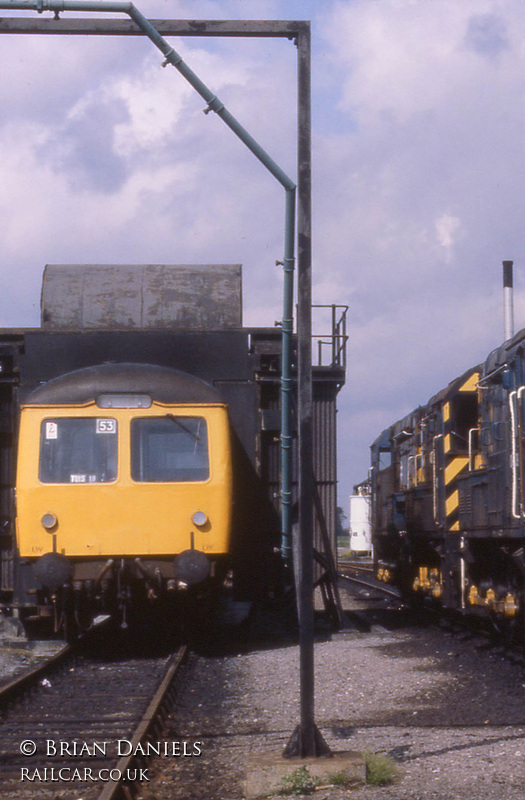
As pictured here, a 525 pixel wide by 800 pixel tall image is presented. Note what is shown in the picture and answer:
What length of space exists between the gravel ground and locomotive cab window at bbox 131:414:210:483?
2233 mm

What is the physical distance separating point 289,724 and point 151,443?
15.1 feet

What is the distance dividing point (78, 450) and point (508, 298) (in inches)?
700

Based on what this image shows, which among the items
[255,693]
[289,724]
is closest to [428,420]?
[255,693]

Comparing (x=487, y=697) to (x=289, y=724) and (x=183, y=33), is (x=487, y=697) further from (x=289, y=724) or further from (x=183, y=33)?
(x=183, y=33)

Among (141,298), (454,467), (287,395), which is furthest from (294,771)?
(141,298)

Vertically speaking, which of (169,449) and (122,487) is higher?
(169,449)

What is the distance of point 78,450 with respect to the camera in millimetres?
12188

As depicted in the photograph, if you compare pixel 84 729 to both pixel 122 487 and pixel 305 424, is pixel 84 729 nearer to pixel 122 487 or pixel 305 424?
pixel 305 424

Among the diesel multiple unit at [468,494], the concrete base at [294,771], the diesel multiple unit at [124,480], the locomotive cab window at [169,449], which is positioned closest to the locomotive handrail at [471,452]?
the diesel multiple unit at [468,494]

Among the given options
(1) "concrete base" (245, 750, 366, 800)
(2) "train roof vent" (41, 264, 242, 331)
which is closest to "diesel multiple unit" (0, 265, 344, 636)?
(2) "train roof vent" (41, 264, 242, 331)

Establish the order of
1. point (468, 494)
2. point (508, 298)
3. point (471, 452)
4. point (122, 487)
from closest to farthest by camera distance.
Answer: point (122, 487) → point (468, 494) → point (471, 452) → point (508, 298)

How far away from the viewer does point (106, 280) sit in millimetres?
15586

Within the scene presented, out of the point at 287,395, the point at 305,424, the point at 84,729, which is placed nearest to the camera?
the point at 305,424

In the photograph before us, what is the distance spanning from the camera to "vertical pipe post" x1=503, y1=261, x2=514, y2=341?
26133 mm
